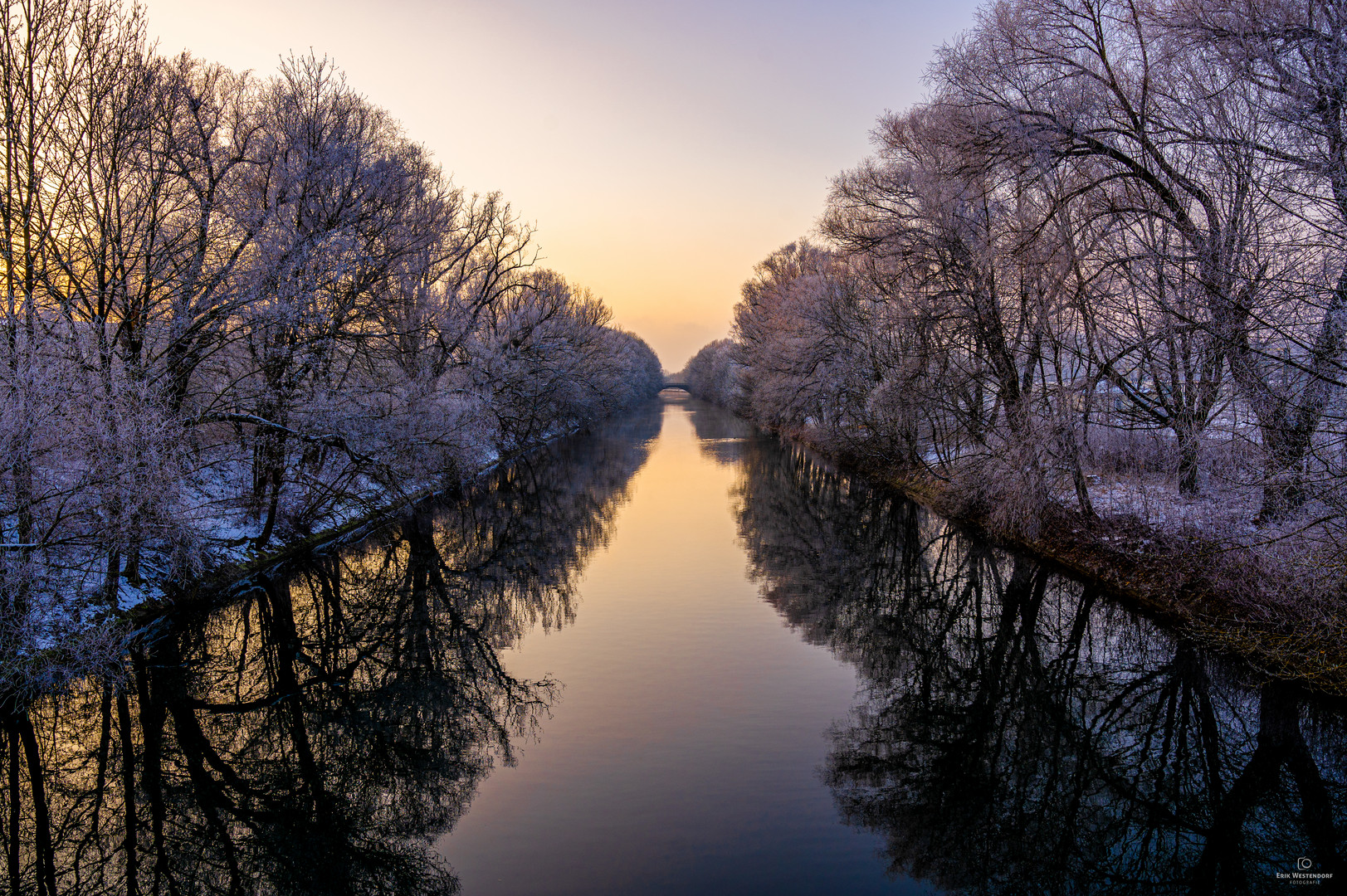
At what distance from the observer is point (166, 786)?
23.5 ft

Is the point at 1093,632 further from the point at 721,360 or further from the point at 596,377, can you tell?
the point at 721,360

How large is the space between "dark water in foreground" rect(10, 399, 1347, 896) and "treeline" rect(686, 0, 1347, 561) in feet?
8.36

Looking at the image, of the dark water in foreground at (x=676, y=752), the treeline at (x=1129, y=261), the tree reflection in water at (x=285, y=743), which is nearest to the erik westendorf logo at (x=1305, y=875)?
the dark water in foreground at (x=676, y=752)

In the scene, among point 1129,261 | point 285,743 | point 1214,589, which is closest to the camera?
point 285,743

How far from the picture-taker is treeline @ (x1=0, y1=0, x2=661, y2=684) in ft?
29.6

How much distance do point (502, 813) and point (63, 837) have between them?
347cm

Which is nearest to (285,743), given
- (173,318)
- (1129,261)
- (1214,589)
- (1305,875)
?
(173,318)

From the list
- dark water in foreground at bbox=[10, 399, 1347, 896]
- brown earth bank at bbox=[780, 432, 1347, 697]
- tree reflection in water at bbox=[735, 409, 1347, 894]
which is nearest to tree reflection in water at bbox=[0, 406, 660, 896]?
dark water in foreground at bbox=[10, 399, 1347, 896]

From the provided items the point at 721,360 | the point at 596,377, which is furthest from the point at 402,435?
the point at 721,360

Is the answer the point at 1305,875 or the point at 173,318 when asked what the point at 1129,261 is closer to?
the point at 1305,875

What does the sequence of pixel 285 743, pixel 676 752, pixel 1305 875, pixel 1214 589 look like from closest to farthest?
pixel 1305 875 < pixel 676 752 < pixel 285 743 < pixel 1214 589

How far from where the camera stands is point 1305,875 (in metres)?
5.75

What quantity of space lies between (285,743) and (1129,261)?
503 inches

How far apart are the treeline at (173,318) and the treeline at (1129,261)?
11389 mm
